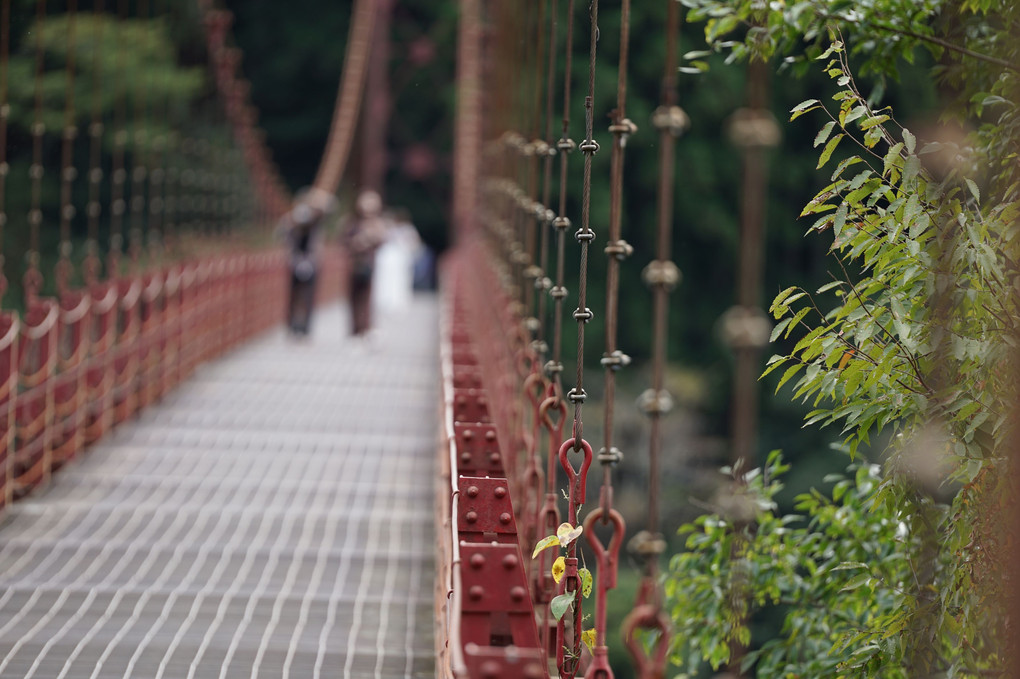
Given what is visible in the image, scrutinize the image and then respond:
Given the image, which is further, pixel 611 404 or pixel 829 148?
pixel 829 148

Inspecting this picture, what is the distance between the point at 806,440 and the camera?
65.7 feet

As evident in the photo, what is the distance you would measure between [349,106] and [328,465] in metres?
13.4

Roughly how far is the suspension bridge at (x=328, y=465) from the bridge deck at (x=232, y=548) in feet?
0.05

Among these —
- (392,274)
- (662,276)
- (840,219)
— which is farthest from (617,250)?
(392,274)

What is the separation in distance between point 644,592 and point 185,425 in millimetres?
6097

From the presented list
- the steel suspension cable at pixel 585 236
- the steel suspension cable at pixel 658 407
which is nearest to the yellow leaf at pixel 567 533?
the steel suspension cable at pixel 585 236

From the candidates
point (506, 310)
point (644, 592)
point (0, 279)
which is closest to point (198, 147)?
point (0, 279)

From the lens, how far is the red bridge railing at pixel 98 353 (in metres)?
5.68

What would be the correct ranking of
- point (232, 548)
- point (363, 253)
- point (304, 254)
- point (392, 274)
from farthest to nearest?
point (392, 274) < point (304, 254) < point (363, 253) < point (232, 548)

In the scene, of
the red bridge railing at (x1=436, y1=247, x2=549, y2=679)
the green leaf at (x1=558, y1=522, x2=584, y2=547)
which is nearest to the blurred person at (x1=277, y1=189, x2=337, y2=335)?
the red bridge railing at (x1=436, y1=247, x2=549, y2=679)

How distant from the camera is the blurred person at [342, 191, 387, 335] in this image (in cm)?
1073

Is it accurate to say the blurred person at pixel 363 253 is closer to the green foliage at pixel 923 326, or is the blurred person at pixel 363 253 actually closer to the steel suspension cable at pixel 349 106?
the steel suspension cable at pixel 349 106

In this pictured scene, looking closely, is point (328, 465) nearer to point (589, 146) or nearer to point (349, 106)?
point (589, 146)

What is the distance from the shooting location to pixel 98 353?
683cm
